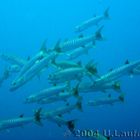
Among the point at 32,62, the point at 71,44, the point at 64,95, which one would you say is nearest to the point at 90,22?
the point at 71,44

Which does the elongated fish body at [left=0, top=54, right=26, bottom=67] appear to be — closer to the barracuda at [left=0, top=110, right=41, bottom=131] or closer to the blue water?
the barracuda at [left=0, top=110, right=41, bottom=131]

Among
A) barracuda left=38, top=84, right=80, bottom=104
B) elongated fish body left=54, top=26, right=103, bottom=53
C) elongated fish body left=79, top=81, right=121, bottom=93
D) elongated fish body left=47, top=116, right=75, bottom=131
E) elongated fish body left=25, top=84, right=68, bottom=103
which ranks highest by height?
elongated fish body left=54, top=26, right=103, bottom=53

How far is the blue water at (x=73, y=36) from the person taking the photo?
2064 cm

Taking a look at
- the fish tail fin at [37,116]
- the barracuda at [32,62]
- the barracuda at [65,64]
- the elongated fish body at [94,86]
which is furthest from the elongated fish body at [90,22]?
the fish tail fin at [37,116]

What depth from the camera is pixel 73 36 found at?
2212 centimetres

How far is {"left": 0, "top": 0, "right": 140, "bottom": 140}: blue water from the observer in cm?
2064

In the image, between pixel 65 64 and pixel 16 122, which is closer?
pixel 65 64

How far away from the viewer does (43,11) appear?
32188 millimetres

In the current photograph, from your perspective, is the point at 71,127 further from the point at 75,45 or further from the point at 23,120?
the point at 75,45

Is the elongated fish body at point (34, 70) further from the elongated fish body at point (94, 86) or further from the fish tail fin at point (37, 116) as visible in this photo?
the elongated fish body at point (94, 86)

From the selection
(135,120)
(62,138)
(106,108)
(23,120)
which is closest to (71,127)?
(23,120)

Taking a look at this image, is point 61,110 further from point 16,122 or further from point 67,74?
point 67,74

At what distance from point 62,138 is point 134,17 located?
43.3ft

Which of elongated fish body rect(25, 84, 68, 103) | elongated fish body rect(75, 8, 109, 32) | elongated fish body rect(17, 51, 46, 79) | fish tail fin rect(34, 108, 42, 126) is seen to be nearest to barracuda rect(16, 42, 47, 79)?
elongated fish body rect(17, 51, 46, 79)
